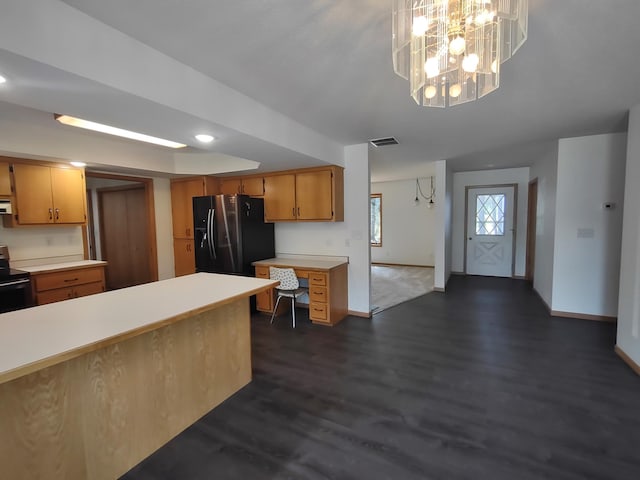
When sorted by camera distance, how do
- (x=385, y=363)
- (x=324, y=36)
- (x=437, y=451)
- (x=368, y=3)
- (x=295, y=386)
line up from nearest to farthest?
(x=368, y=3) < (x=324, y=36) < (x=437, y=451) < (x=295, y=386) < (x=385, y=363)

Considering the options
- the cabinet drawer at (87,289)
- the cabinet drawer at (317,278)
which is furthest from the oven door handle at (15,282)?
the cabinet drawer at (317,278)

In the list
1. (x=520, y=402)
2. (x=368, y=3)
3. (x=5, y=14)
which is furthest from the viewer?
(x=520, y=402)

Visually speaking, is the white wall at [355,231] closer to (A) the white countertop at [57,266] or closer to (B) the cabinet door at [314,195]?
(B) the cabinet door at [314,195]

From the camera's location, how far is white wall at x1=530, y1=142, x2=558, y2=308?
4.32 meters

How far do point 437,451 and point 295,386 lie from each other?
3.88 ft

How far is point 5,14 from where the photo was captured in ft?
4.21

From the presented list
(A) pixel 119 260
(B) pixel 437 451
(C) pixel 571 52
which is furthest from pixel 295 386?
(A) pixel 119 260

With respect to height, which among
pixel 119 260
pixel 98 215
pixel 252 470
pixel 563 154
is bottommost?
pixel 252 470

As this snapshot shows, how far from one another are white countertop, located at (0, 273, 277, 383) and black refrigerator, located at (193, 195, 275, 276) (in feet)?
6.21

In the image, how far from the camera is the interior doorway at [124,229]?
198 inches

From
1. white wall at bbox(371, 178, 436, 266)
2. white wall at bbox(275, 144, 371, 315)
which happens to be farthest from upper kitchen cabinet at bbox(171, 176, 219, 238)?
white wall at bbox(371, 178, 436, 266)

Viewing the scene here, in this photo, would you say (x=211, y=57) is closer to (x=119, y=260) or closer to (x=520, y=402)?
(x=520, y=402)

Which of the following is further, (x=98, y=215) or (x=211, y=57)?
(x=98, y=215)

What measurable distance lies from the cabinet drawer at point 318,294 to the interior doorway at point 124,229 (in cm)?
278
